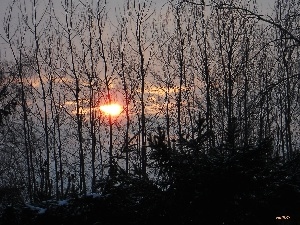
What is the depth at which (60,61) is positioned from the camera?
30266 mm

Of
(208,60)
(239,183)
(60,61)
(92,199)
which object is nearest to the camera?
(239,183)

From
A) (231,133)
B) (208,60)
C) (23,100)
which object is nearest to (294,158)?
(231,133)

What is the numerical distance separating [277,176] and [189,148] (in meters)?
1.36

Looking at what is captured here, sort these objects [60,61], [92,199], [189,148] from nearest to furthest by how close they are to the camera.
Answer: [189,148] < [92,199] < [60,61]

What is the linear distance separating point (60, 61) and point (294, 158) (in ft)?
82.7

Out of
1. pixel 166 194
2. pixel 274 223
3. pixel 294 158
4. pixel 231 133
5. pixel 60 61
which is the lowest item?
pixel 274 223

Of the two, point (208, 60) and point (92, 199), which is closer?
point (92, 199)

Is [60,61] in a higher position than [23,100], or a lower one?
higher

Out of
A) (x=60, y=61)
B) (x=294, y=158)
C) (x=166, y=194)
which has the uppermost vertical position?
(x=60, y=61)

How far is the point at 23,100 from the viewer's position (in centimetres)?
2872

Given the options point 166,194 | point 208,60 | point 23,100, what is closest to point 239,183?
point 166,194

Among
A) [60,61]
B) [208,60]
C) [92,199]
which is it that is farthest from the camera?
[60,61]

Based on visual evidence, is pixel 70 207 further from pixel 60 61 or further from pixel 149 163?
pixel 60 61

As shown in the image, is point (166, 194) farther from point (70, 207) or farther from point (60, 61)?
point (60, 61)
